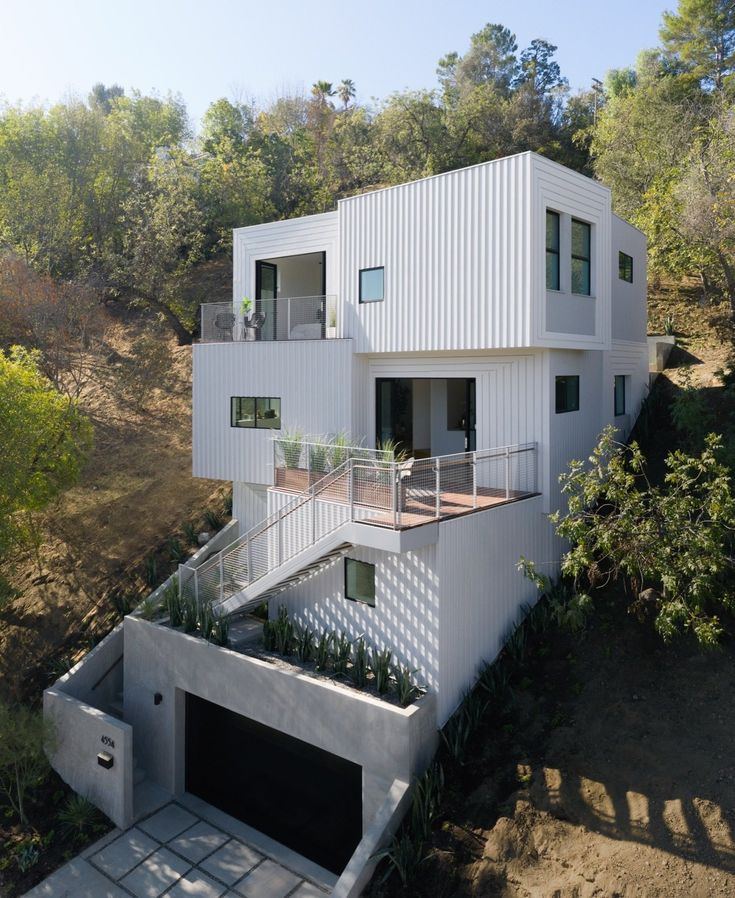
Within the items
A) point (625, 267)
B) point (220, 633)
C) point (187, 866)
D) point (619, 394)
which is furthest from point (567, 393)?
point (187, 866)

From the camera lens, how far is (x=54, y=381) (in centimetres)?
2664

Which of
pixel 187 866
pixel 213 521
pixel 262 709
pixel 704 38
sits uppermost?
pixel 704 38

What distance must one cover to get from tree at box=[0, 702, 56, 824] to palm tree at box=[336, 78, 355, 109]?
162ft

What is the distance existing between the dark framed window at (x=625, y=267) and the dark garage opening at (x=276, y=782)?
47.1 ft

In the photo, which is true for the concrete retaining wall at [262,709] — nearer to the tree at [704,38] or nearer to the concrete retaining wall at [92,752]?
the concrete retaining wall at [92,752]

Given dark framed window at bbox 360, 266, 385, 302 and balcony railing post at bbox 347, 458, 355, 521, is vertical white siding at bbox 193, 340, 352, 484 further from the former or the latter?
balcony railing post at bbox 347, 458, 355, 521

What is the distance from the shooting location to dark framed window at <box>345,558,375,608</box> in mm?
13180

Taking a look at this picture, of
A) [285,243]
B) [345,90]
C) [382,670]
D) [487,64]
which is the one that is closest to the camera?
[382,670]

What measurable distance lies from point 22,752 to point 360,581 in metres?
7.68

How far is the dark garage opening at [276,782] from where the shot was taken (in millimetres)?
12398

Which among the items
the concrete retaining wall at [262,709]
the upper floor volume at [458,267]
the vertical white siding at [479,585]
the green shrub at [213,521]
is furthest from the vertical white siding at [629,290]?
the green shrub at [213,521]

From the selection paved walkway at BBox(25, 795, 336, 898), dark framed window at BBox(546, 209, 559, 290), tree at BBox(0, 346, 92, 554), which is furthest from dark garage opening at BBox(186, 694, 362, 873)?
dark framed window at BBox(546, 209, 559, 290)

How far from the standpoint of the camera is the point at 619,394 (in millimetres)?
18656

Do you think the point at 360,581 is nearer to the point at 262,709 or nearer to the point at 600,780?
the point at 262,709
